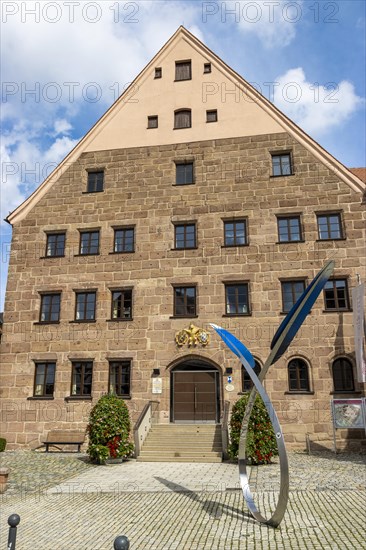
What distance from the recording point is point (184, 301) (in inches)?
794

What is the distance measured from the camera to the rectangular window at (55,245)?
72.1 ft

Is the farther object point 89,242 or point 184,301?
point 89,242

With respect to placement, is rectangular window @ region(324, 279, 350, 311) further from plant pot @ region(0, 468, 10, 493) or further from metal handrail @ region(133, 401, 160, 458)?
plant pot @ region(0, 468, 10, 493)

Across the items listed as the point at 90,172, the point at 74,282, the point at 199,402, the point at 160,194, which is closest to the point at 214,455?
the point at 199,402

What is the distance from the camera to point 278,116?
21.9 meters

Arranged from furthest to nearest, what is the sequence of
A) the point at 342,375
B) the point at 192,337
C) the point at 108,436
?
the point at 192,337
the point at 342,375
the point at 108,436

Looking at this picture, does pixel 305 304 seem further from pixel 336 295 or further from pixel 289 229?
pixel 289 229

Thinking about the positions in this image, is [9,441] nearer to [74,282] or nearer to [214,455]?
[74,282]

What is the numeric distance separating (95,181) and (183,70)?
7323 mm

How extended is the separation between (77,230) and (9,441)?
995 cm

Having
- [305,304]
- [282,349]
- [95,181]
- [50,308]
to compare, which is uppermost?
[95,181]

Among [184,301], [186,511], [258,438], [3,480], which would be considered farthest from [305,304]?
[184,301]

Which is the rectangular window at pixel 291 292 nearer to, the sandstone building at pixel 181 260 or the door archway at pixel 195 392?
the sandstone building at pixel 181 260

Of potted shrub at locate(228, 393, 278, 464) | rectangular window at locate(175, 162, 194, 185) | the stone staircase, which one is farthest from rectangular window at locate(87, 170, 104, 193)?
potted shrub at locate(228, 393, 278, 464)
